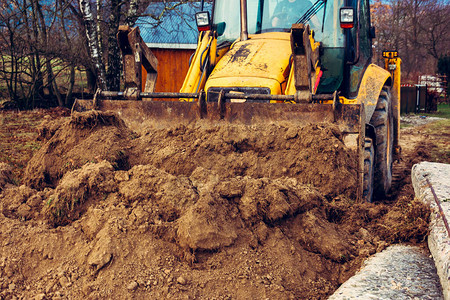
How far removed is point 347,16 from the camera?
15.9ft

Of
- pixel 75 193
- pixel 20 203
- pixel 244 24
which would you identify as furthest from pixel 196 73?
pixel 20 203

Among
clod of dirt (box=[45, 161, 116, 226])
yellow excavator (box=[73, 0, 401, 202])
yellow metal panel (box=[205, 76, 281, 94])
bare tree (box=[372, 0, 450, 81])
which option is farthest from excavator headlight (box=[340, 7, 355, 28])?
bare tree (box=[372, 0, 450, 81])

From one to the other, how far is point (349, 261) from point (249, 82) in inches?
91.6

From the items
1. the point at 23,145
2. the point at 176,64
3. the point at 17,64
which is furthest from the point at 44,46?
the point at 23,145

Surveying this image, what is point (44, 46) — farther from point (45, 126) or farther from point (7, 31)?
point (45, 126)

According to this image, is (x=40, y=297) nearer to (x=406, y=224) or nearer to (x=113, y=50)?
(x=406, y=224)

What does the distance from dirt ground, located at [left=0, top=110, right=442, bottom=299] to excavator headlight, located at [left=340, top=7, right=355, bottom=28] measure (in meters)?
1.42

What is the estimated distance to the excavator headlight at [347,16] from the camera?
4.83 meters

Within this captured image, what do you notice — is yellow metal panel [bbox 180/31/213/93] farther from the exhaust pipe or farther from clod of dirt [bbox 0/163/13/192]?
clod of dirt [bbox 0/163/13/192]

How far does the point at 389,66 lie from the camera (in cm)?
701

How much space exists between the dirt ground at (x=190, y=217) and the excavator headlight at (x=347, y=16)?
1.42m

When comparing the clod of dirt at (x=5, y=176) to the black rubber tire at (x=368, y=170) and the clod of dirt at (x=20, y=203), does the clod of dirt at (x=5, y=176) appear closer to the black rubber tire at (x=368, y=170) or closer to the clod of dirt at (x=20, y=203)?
the clod of dirt at (x=20, y=203)

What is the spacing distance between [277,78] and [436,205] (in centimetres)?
215

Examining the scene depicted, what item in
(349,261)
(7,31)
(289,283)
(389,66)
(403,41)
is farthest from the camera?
(403,41)
